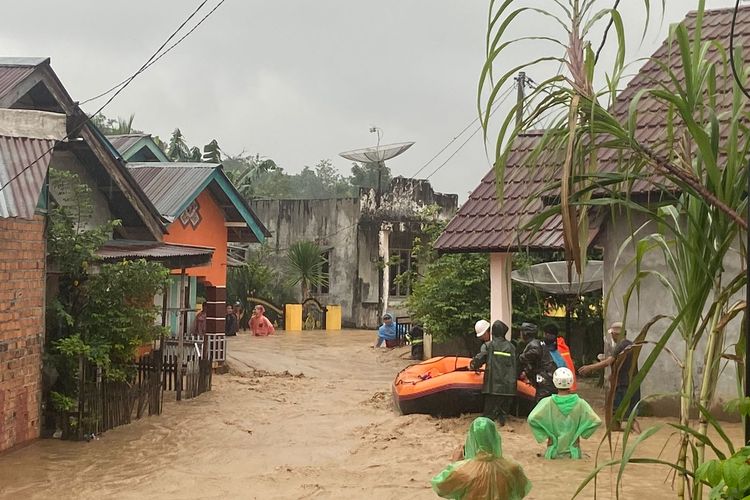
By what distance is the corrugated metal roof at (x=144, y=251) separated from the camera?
41.3 feet

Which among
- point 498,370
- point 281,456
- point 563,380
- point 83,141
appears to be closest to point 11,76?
point 83,141

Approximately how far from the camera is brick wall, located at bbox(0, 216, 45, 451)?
10.1m

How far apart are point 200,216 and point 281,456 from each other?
28.4 feet

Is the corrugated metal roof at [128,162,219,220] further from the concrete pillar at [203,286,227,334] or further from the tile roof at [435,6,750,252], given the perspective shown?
the tile roof at [435,6,750,252]

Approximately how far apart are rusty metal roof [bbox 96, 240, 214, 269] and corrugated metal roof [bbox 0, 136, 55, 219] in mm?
2030

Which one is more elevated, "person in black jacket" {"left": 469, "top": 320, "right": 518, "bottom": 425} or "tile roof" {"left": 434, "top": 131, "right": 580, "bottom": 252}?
"tile roof" {"left": 434, "top": 131, "right": 580, "bottom": 252}

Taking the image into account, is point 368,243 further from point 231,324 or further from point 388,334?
point 388,334

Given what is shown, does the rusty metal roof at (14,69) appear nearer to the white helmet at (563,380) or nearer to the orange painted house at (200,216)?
the orange painted house at (200,216)

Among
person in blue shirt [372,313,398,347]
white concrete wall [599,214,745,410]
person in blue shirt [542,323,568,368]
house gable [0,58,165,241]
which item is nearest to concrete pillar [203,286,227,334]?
house gable [0,58,165,241]

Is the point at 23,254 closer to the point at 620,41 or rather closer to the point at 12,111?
the point at 12,111

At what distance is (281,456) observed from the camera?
11133mm

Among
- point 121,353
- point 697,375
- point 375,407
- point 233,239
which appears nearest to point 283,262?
point 233,239

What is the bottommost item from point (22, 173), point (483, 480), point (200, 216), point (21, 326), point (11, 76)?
point (483, 480)

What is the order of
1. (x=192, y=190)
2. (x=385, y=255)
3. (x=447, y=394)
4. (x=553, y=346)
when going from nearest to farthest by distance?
(x=553, y=346)
(x=447, y=394)
(x=192, y=190)
(x=385, y=255)
